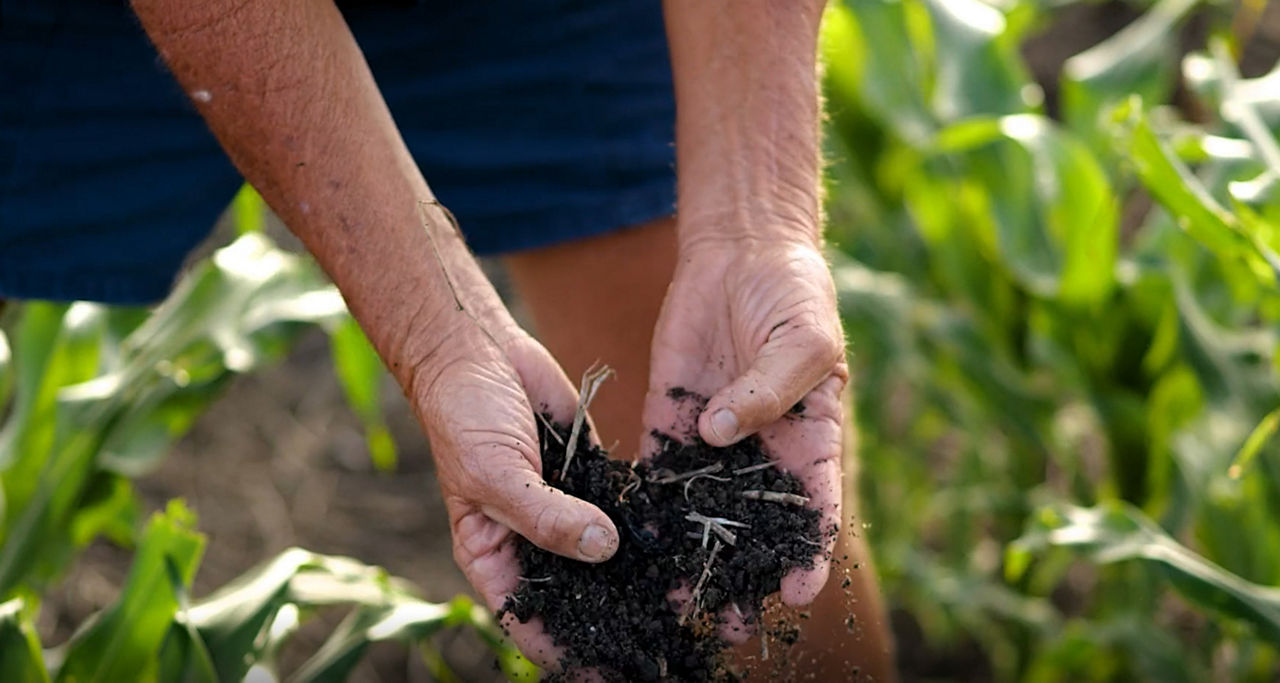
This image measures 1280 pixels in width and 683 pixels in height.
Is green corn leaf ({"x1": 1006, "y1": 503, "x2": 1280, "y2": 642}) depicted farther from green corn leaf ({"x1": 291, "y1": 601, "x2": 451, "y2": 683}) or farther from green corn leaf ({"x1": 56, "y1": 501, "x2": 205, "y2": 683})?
green corn leaf ({"x1": 56, "y1": 501, "x2": 205, "y2": 683})

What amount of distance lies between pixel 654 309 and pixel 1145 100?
1056 millimetres

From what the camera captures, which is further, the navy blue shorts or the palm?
the navy blue shorts

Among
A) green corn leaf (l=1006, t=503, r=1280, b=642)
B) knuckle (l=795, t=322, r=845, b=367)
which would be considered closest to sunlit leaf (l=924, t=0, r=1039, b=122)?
green corn leaf (l=1006, t=503, r=1280, b=642)

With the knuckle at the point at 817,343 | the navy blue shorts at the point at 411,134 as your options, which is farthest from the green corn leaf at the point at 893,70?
the knuckle at the point at 817,343

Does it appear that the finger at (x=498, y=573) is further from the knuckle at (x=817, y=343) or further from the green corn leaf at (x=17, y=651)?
the green corn leaf at (x=17, y=651)

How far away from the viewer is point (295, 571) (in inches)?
60.8

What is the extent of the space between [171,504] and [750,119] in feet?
2.73

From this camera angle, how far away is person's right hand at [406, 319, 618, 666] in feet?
3.58

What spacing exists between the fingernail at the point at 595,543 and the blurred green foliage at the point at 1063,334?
25.9 inches

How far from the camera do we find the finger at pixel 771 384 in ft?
3.78

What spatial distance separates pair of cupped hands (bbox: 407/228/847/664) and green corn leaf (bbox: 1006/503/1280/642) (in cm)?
45

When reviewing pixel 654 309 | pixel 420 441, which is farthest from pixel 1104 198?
pixel 420 441

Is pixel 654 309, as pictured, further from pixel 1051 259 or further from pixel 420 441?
pixel 420 441

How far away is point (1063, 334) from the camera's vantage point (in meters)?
1.99
